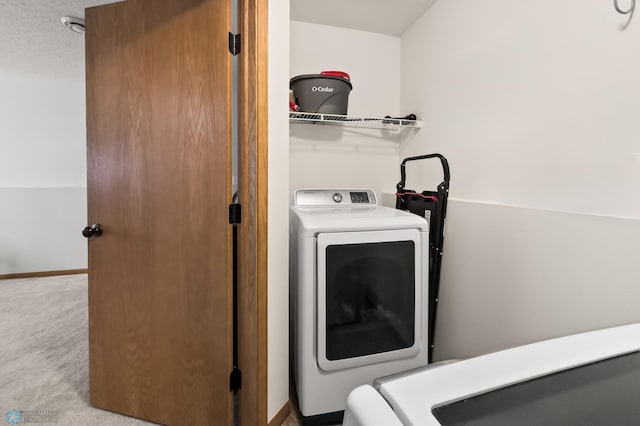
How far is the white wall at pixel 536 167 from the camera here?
3.60ft

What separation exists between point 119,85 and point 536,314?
2.22m

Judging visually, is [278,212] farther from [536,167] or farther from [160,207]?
[536,167]

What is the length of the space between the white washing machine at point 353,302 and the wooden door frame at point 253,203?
8.1 inches

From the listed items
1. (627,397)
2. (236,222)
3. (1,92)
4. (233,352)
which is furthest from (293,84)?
(1,92)

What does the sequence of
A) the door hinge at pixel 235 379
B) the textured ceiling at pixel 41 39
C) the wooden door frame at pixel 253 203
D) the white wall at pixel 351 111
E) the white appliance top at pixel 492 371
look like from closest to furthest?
1. the white appliance top at pixel 492 371
2. the wooden door frame at pixel 253 203
3. the door hinge at pixel 235 379
4. the textured ceiling at pixel 41 39
5. the white wall at pixel 351 111

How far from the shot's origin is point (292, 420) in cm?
154

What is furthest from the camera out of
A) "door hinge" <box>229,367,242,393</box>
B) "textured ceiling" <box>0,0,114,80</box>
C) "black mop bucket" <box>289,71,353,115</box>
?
"textured ceiling" <box>0,0,114,80</box>

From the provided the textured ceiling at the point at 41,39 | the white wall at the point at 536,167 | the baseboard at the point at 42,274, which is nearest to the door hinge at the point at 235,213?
the white wall at the point at 536,167

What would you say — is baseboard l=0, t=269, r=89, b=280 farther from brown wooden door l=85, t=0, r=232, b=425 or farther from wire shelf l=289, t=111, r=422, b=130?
wire shelf l=289, t=111, r=422, b=130

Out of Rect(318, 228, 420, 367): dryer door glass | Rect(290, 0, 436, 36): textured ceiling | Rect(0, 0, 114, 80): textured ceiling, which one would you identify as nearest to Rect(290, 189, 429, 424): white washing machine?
Rect(318, 228, 420, 367): dryer door glass

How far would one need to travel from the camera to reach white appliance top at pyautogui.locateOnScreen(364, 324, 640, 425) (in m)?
0.42

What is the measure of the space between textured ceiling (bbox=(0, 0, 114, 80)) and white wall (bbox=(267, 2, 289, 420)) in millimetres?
1843

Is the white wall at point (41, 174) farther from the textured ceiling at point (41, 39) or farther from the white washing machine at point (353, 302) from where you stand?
the white washing machine at point (353, 302)

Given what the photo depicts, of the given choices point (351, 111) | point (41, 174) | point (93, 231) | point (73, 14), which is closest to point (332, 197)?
point (351, 111)
